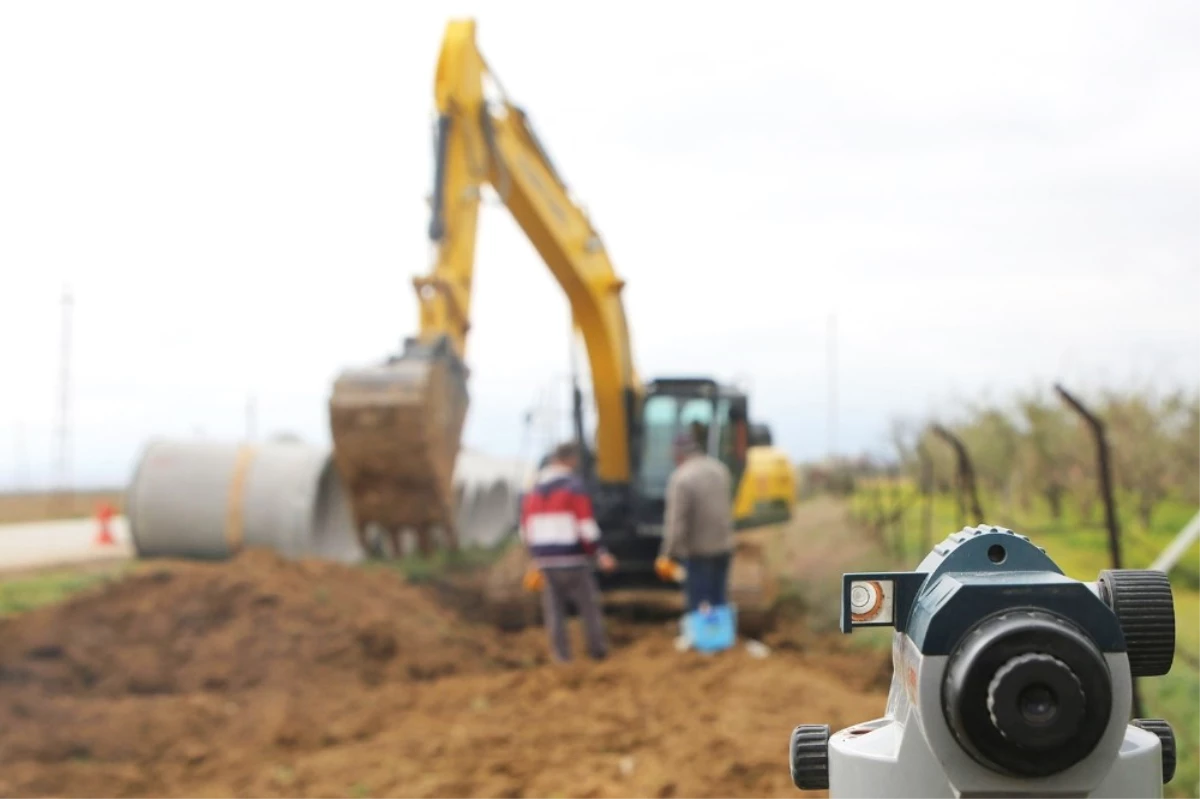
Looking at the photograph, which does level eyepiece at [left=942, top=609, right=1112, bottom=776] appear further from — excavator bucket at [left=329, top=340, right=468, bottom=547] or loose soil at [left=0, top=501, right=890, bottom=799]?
excavator bucket at [left=329, top=340, right=468, bottom=547]

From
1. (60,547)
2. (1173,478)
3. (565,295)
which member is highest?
(565,295)

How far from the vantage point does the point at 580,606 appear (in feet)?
30.4


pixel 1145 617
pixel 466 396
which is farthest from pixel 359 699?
pixel 1145 617

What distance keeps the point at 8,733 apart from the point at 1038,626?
23.1 feet

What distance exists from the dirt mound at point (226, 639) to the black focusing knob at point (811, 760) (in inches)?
292

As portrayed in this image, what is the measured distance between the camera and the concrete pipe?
15.1 m

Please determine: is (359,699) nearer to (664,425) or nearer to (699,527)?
(699,527)

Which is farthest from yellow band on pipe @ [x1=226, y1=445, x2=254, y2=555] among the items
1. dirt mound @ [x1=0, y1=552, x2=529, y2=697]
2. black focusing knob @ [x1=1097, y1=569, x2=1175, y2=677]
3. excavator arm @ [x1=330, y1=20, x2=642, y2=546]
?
black focusing knob @ [x1=1097, y1=569, x2=1175, y2=677]

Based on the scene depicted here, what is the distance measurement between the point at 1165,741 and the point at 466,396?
7.98 m

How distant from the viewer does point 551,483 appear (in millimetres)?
9117

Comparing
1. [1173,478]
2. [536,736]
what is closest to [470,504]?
[1173,478]

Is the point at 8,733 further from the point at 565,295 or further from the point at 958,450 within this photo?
the point at 958,450

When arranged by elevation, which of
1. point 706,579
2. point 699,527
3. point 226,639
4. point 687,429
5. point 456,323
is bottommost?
point 226,639

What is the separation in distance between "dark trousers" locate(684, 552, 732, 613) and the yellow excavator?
1191 mm
